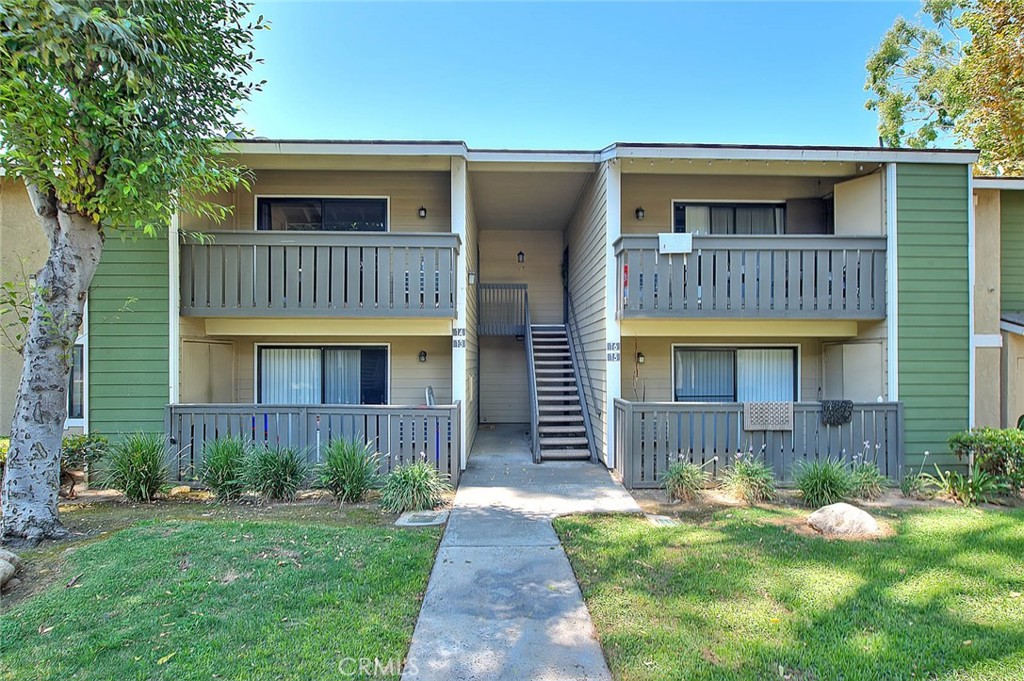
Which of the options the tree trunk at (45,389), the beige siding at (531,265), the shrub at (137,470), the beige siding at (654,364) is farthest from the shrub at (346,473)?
the beige siding at (531,265)

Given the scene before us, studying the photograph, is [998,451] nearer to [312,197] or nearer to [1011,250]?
[1011,250]

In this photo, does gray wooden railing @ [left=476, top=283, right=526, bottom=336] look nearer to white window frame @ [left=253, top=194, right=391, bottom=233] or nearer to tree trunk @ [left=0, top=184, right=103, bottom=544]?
white window frame @ [left=253, top=194, right=391, bottom=233]

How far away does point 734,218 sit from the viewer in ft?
30.9

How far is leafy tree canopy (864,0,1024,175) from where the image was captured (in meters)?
8.23

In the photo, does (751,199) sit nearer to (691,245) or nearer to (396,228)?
(691,245)

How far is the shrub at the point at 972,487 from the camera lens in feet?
20.2

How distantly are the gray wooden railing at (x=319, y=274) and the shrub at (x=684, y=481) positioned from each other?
405cm

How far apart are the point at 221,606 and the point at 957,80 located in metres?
16.6

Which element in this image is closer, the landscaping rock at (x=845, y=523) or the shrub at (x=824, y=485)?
the landscaping rock at (x=845, y=523)

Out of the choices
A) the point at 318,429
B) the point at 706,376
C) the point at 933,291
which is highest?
the point at 933,291

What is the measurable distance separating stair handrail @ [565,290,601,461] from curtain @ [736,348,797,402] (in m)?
2.91

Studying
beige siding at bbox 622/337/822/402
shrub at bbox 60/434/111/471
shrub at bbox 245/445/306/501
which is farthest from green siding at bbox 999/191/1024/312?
shrub at bbox 60/434/111/471

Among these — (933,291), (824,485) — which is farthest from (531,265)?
(824,485)

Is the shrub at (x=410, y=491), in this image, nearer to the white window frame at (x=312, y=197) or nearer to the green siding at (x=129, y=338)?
the green siding at (x=129, y=338)
